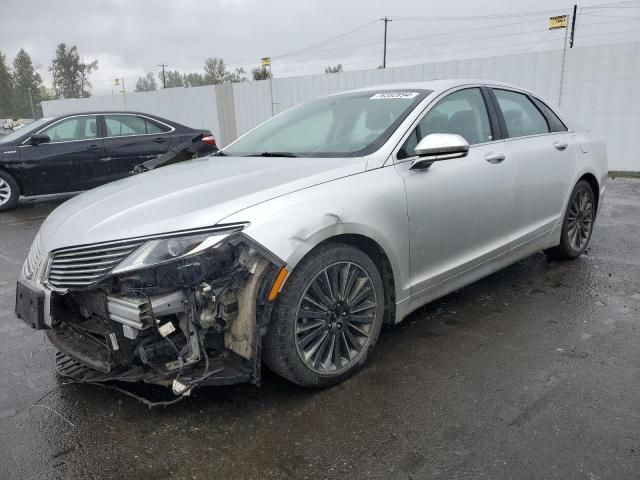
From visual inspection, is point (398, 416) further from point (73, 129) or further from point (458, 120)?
point (73, 129)

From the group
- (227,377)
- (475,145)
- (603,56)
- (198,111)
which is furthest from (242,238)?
(198,111)

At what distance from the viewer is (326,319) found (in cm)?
267

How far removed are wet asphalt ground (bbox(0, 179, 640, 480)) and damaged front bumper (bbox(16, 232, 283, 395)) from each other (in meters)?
0.28

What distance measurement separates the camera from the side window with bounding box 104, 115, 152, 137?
8484 millimetres

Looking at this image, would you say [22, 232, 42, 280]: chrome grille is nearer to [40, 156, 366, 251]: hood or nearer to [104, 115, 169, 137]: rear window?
[40, 156, 366, 251]: hood

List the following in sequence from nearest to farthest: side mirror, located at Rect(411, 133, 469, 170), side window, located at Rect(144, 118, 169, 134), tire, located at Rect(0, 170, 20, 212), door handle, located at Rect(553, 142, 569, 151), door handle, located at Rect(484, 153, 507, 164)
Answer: side mirror, located at Rect(411, 133, 469, 170) → door handle, located at Rect(484, 153, 507, 164) → door handle, located at Rect(553, 142, 569, 151) → tire, located at Rect(0, 170, 20, 212) → side window, located at Rect(144, 118, 169, 134)

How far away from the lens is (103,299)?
2283 millimetres

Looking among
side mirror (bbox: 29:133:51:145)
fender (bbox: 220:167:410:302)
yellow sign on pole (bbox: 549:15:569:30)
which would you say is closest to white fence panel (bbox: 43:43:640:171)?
yellow sign on pole (bbox: 549:15:569:30)

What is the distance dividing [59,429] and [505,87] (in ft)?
12.8

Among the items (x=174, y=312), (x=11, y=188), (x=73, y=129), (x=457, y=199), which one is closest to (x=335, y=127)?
(x=457, y=199)

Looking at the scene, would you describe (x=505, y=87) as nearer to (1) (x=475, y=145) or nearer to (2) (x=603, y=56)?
(1) (x=475, y=145)

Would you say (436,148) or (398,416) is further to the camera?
(436,148)

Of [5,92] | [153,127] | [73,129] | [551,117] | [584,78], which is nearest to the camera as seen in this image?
[551,117]

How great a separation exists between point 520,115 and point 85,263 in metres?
3.48
